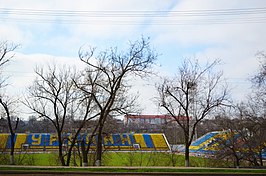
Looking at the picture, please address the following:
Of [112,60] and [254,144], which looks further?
[254,144]

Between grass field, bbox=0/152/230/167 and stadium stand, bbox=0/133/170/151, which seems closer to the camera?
grass field, bbox=0/152/230/167

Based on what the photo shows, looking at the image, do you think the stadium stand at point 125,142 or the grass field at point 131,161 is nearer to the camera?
the grass field at point 131,161

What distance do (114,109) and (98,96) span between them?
8.57ft

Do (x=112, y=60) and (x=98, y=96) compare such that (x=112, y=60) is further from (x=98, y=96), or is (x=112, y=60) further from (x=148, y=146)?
(x=148, y=146)

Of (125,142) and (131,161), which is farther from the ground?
(125,142)

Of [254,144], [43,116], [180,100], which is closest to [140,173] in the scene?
[180,100]

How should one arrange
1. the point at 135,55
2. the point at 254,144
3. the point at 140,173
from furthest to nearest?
the point at 254,144 → the point at 135,55 → the point at 140,173

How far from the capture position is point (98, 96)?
25.9 m

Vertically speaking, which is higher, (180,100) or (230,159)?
(180,100)

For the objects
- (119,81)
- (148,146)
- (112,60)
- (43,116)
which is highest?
(112,60)

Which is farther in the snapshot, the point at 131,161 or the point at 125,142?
the point at 125,142

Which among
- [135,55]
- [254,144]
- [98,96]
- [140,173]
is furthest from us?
[254,144]

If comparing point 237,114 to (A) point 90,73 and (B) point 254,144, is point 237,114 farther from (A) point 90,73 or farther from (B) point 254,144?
(A) point 90,73

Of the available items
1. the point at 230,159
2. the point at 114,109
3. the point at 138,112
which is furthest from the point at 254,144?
the point at 114,109
